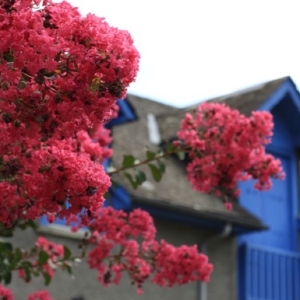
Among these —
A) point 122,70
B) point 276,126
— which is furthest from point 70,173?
point 276,126

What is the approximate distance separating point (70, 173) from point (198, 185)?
2577 mm

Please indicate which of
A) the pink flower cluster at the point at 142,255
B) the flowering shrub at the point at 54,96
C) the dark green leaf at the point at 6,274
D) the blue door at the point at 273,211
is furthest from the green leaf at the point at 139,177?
the blue door at the point at 273,211

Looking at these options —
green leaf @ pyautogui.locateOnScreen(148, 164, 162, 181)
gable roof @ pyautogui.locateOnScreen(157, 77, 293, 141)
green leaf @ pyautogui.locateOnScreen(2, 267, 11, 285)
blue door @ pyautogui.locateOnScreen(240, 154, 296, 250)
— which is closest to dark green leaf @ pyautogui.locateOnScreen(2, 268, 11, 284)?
green leaf @ pyautogui.locateOnScreen(2, 267, 11, 285)

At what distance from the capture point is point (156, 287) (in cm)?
1180

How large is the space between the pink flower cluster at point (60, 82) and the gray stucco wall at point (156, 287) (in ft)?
23.4

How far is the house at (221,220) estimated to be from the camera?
36.3 feet

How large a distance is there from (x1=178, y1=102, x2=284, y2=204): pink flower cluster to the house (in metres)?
5.03

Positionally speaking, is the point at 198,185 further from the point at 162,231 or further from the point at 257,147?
the point at 162,231

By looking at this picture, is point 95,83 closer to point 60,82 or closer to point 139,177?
point 60,82

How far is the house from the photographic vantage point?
1107cm

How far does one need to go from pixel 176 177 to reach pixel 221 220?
1064 millimetres

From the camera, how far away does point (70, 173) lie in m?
3.29

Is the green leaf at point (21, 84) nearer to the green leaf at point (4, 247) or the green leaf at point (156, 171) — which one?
the green leaf at point (4, 247)

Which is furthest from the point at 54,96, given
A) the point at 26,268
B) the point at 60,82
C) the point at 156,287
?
the point at 156,287
